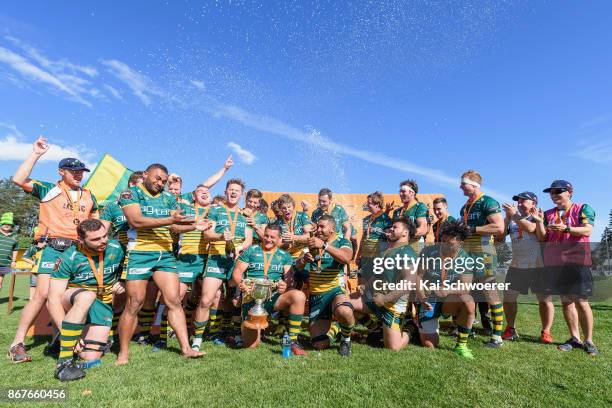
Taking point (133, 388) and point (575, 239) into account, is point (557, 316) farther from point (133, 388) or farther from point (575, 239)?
point (133, 388)

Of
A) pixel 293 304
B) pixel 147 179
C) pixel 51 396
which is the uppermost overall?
pixel 147 179

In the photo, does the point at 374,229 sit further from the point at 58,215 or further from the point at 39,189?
the point at 39,189

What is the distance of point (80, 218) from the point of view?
5.13 metres

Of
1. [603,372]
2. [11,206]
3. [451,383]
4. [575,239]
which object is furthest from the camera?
[11,206]

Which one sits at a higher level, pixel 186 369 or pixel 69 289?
pixel 69 289

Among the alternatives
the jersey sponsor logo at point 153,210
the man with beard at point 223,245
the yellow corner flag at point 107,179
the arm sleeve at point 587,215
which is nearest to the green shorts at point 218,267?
the man with beard at point 223,245

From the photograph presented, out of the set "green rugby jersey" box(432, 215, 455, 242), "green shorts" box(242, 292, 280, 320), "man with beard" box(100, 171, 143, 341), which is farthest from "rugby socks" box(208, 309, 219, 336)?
"green rugby jersey" box(432, 215, 455, 242)

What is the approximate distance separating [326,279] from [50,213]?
412cm

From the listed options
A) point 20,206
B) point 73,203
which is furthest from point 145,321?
point 20,206

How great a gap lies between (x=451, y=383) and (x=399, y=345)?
147 cm

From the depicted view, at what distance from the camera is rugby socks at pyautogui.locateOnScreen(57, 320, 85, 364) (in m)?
3.93

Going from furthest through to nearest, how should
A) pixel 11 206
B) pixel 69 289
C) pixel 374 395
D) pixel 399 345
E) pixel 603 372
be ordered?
pixel 11 206
pixel 399 345
pixel 69 289
pixel 603 372
pixel 374 395

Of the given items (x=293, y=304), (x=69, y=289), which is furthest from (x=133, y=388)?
(x=293, y=304)

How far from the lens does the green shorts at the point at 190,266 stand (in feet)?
18.0
